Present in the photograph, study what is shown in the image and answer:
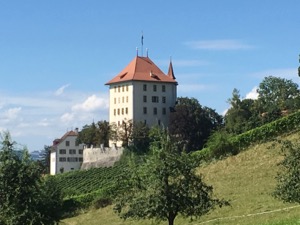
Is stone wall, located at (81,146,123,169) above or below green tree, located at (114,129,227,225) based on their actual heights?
above

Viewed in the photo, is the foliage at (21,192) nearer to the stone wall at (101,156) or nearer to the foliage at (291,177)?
the foliage at (291,177)

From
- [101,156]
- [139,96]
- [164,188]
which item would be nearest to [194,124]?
[101,156]

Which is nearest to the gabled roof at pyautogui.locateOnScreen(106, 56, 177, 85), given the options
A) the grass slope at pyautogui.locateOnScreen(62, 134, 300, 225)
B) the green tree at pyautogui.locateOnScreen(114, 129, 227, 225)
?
the grass slope at pyautogui.locateOnScreen(62, 134, 300, 225)

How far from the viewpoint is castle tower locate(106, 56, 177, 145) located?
425 feet

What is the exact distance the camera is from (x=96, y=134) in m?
128

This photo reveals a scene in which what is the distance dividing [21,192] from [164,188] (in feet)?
26.8

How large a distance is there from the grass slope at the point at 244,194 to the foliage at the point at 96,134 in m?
62.7

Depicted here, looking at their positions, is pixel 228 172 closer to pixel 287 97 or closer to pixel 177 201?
pixel 177 201

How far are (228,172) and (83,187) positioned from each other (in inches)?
1737

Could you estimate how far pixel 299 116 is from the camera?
63469 mm

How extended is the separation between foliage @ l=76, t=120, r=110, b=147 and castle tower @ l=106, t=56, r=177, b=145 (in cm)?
353

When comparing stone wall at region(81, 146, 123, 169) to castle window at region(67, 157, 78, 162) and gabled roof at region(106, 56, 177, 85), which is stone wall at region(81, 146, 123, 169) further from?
castle window at region(67, 157, 78, 162)

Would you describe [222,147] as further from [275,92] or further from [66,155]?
[66,155]

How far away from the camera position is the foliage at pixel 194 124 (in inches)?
4535
